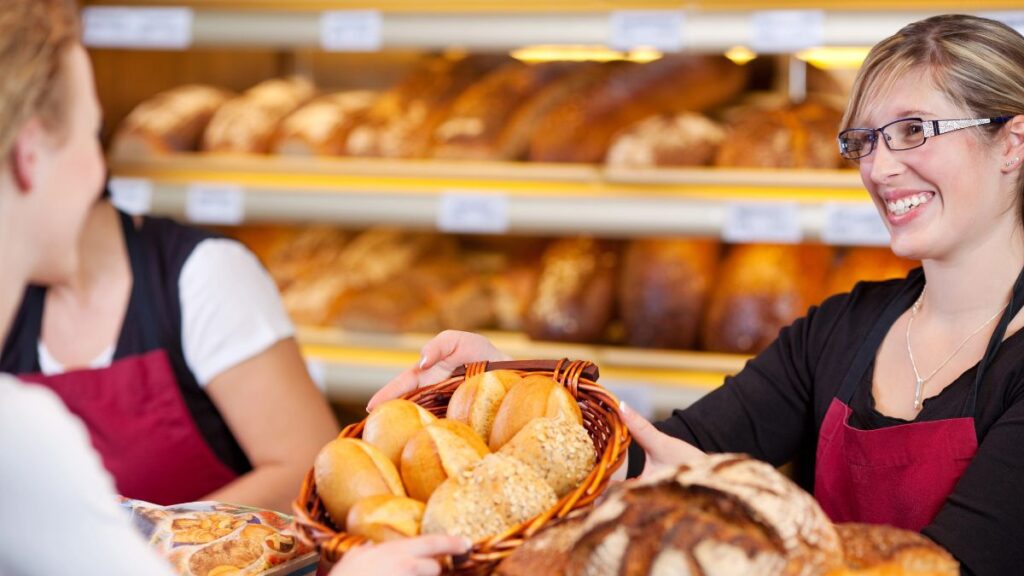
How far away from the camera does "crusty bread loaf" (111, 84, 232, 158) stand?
2969mm

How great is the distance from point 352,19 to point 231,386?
1172 mm

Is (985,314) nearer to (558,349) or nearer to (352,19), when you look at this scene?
(558,349)

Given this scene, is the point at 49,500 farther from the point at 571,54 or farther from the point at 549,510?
the point at 571,54

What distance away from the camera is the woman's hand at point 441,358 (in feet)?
4.75

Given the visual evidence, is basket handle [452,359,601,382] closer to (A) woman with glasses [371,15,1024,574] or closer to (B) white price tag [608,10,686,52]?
(A) woman with glasses [371,15,1024,574]

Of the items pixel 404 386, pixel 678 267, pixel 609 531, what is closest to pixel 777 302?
pixel 678 267

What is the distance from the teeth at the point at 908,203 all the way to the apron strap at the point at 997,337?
0.17 metres

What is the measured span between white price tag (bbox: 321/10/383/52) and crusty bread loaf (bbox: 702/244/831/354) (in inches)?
42.5

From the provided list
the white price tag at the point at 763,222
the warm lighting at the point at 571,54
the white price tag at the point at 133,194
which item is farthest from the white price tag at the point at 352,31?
the white price tag at the point at 763,222

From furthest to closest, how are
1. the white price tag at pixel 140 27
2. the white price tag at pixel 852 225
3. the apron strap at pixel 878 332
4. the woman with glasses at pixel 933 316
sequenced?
1. the white price tag at pixel 140 27
2. the white price tag at pixel 852 225
3. the apron strap at pixel 878 332
4. the woman with glasses at pixel 933 316

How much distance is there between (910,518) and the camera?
140 centimetres

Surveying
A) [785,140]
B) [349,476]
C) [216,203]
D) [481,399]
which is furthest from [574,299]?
[349,476]

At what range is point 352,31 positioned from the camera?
8.82 feet

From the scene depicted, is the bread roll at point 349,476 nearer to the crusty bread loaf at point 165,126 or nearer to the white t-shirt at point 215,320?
the white t-shirt at point 215,320
